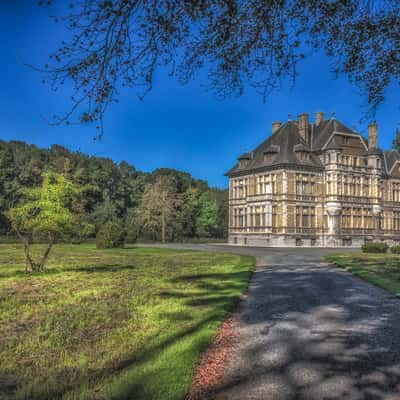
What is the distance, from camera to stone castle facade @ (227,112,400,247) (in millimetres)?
50562

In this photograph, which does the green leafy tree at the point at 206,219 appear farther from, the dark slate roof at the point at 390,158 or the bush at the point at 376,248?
the bush at the point at 376,248

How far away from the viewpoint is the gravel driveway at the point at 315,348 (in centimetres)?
514

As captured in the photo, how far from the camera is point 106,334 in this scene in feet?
25.6

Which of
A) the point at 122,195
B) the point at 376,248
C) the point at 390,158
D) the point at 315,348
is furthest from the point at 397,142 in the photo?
the point at 122,195

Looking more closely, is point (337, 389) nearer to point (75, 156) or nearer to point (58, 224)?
point (58, 224)

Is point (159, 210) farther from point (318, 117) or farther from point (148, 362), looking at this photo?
point (148, 362)

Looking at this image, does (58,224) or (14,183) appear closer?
(58,224)

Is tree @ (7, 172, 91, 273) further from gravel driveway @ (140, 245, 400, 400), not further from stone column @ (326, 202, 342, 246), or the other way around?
stone column @ (326, 202, 342, 246)

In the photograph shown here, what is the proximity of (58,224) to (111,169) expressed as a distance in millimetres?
60155

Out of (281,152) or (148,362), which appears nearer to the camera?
(148,362)

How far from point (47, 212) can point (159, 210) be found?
48.4m

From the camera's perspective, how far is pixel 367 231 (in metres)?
54.3

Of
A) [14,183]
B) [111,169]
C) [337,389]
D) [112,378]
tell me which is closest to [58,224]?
[112,378]

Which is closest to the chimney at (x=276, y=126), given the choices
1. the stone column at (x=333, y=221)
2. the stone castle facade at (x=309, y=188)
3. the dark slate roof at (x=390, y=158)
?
the stone castle facade at (x=309, y=188)
